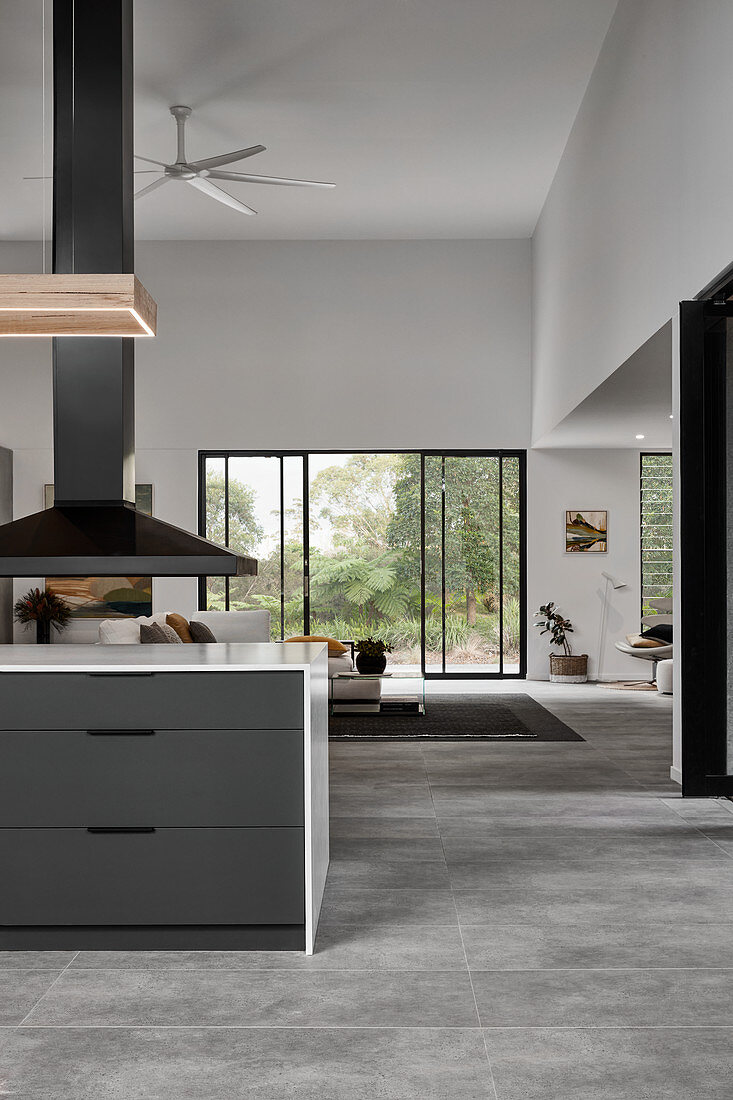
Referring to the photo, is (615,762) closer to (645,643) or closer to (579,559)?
(645,643)

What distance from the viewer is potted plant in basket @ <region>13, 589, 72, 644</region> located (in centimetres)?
972

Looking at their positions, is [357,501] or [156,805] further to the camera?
[357,501]

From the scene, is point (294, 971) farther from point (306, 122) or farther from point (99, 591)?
point (99, 591)

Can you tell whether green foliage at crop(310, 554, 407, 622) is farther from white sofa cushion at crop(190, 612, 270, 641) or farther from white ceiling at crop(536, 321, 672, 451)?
white ceiling at crop(536, 321, 672, 451)

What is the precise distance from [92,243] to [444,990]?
8.55 ft

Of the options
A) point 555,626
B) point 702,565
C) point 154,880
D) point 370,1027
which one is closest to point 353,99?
point 702,565

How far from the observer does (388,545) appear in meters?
10.3

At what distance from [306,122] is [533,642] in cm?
539

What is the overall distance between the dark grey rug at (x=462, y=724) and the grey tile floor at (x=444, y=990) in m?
2.39

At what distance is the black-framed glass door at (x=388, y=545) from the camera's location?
1023 centimetres

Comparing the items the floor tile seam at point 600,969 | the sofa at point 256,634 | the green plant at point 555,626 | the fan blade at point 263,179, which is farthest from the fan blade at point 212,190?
the floor tile seam at point 600,969

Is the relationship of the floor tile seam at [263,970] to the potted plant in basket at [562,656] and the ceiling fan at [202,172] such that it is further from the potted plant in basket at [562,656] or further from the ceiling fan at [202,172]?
the potted plant in basket at [562,656]

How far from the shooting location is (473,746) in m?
6.32

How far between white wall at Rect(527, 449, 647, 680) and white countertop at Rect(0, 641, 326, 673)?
273 inches
